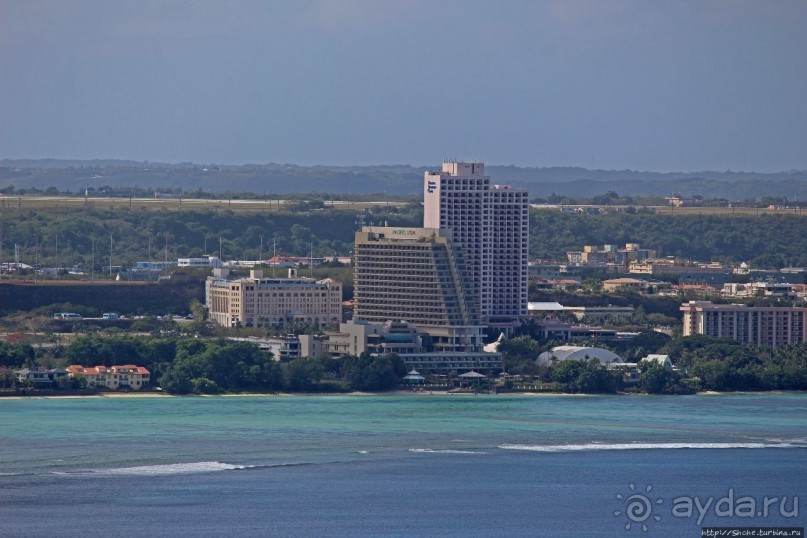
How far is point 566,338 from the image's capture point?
71688 millimetres

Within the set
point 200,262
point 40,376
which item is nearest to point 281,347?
point 40,376

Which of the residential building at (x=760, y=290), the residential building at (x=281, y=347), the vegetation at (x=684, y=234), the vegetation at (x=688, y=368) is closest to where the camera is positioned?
the vegetation at (x=688, y=368)

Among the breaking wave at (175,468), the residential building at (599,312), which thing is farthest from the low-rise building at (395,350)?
the breaking wave at (175,468)

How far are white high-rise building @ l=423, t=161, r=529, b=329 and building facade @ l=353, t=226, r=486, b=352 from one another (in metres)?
2.45

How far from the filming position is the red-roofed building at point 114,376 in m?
58.8

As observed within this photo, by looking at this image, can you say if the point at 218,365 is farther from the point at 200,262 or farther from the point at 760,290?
the point at 200,262

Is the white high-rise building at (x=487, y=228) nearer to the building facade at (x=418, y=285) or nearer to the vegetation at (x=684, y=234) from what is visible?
the building facade at (x=418, y=285)

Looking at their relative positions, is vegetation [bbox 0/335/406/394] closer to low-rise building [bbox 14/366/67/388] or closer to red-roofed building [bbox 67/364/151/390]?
red-roofed building [bbox 67/364/151/390]

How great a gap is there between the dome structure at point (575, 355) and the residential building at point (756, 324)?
26.6ft

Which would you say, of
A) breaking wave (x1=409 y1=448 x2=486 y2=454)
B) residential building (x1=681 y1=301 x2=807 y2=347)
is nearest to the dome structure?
residential building (x1=681 y1=301 x2=807 y2=347)

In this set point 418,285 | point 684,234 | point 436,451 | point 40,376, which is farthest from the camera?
point 684,234

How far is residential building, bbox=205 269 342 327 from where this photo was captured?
242 feet

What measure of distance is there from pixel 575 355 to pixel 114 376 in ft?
43.5

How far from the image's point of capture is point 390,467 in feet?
148
